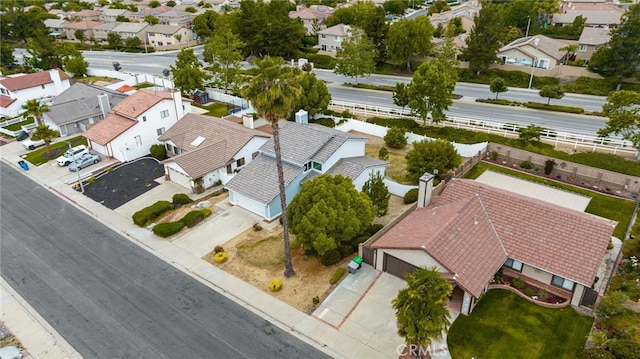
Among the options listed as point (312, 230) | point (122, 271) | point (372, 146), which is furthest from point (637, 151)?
point (122, 271)

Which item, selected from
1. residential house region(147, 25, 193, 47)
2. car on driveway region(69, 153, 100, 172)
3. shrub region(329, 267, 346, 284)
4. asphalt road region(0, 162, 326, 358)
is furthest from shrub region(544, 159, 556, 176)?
residential house region(147, 25, 193, 47)

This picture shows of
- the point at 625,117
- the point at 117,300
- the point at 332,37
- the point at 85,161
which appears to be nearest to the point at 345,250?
the point at 117,300

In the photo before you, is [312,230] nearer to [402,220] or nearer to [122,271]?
[402,220]

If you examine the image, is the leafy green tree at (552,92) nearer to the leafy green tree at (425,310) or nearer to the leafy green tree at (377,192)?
the leafy green tree at (377,192)

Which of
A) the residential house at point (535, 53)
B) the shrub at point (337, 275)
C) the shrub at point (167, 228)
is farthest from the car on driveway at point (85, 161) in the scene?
the residential house at point (535, 53)

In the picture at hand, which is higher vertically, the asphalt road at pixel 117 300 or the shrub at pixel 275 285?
the shrub at pixel 275 285
